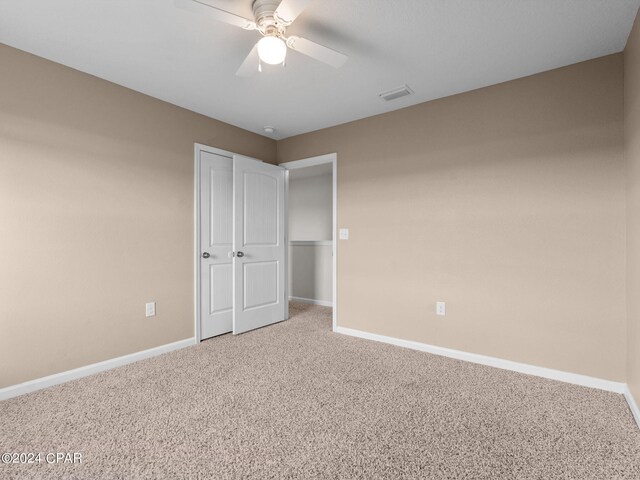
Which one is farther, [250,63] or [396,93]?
[396,93]

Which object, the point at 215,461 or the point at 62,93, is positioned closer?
the point at 215,461

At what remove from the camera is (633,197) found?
6.43 ft

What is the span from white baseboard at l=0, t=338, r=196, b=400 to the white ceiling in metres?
2.27

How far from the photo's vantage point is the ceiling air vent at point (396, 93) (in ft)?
9.01

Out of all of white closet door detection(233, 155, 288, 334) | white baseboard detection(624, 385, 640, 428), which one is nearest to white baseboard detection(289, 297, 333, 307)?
white closet door detection(233, 155, 288, 334)

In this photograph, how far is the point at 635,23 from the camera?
1855mm

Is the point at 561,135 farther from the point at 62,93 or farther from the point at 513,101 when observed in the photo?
the point at 62,93

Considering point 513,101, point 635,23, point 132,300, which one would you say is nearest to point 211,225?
point 132,300

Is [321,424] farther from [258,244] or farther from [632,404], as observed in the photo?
[258,244]

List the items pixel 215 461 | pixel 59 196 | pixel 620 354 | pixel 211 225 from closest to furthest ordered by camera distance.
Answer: pixel 215 461
pixel 620 354
pixel 59 196
pixel 211 225

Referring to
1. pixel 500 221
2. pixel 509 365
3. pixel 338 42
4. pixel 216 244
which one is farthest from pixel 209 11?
pixel 509 365

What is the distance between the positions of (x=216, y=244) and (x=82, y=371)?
5.08 feet

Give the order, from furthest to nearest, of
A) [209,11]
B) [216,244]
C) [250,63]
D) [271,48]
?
[216,244] → [250,63] → [271,48] → [209,11]

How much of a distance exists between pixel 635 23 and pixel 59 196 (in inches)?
153
